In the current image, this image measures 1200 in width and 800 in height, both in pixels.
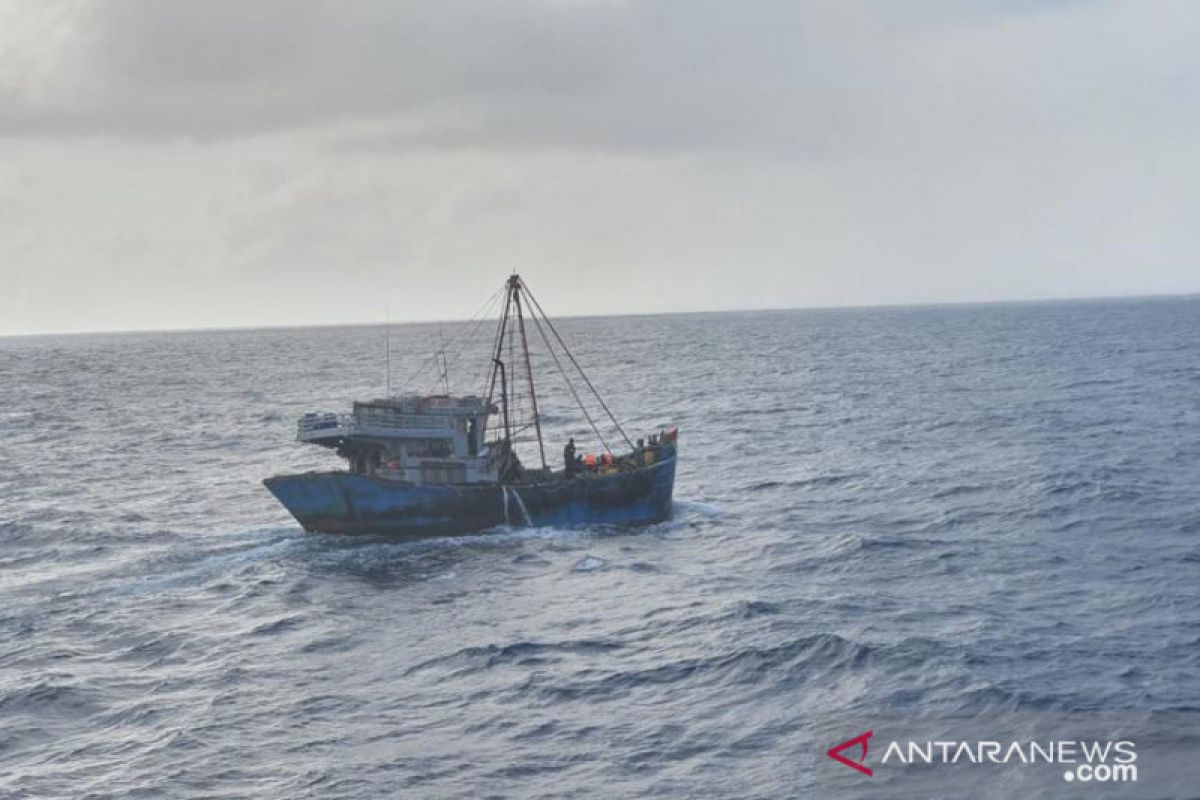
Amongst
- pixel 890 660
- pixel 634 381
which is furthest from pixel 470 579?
pixel 634 381

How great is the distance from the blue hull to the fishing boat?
0.04m

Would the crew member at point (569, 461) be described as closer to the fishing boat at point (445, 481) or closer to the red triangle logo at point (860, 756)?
the fishing boat at point (445, 481)

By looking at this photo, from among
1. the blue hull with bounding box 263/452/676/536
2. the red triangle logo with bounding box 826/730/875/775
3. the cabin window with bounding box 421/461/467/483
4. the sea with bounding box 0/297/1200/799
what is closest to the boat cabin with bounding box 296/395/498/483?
the cabin window with bounding box 421/461/467/483

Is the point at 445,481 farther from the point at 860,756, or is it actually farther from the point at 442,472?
the point at 860,756

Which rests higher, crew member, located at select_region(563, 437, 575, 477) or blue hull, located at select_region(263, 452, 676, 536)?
crew member, located at select_region(563, 437, 575, 477)

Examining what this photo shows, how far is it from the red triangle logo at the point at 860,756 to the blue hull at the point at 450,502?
966 inches

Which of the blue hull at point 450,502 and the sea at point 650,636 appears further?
the blue hull at point 450,502

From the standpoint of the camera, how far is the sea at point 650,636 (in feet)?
84.6

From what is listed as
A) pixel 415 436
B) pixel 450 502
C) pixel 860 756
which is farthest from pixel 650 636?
pixel 415 436

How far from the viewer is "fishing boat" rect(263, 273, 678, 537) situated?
161ft

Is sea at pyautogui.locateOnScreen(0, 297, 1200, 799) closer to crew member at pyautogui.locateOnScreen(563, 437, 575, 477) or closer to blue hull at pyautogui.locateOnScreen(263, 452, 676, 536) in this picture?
blue hull at pyautogui.locateOnScreen(263, 452, 676, 536)

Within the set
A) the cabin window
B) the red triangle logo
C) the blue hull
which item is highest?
the cabin window

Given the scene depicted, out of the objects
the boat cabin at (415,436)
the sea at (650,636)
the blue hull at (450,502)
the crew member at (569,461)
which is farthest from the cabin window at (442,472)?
the crew member at (569,461)

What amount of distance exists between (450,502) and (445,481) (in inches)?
64.5
